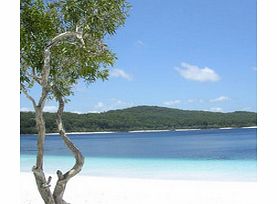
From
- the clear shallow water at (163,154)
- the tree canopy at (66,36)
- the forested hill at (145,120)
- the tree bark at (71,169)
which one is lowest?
the clear shallow water at (163,154)

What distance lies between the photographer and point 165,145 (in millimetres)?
14672

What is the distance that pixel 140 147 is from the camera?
14484 millimetres

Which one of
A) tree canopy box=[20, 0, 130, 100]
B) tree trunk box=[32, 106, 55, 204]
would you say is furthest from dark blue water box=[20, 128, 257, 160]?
tree trunk box=[32, 106, 55, 204]

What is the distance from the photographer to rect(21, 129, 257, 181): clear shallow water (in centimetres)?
970

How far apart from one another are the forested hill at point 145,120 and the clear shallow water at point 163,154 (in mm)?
310

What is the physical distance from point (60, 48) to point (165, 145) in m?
11.9

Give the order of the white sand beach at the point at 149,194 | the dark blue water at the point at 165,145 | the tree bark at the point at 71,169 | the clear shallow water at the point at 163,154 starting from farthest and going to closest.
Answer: the dark blue water at the point at 165,145 → the clear shallow water at the point at 163,154 → the white sand beach at the point at 149,194 → the tree bark at the point at 71,169

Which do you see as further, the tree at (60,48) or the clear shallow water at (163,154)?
the clear shallow water at (163,154)

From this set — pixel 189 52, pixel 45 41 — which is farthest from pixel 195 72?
pixel 45 41

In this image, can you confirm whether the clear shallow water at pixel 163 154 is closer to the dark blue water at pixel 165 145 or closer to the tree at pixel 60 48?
the dark blue water at pixel 165 145

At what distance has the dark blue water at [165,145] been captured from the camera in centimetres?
1247

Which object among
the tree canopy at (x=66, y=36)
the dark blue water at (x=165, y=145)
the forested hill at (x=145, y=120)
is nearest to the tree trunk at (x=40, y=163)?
the tree canopy at (x=66, y=36)

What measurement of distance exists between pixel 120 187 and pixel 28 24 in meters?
3.21
